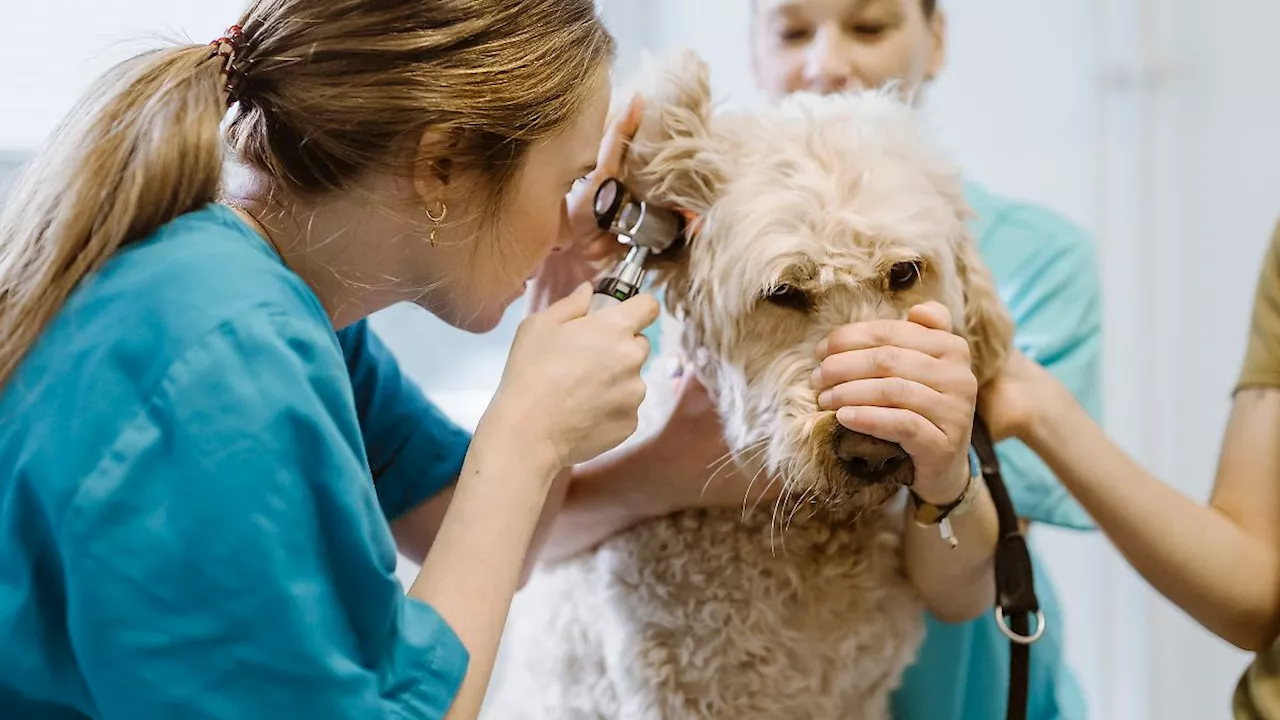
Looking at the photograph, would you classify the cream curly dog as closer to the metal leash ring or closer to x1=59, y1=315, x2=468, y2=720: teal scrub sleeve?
the metal leash ring

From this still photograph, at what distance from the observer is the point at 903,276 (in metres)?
0.91

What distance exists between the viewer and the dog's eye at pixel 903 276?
90 cm

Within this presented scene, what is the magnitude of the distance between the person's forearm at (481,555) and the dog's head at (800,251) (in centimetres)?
23

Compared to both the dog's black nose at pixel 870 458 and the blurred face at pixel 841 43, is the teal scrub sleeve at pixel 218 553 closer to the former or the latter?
the dog's black nose at pixel 870 458

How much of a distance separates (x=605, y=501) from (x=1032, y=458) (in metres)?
0.41

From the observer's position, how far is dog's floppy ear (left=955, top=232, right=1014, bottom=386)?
3.16 ft

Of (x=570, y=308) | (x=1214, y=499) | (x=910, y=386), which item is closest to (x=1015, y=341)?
(x=1214, y=499)

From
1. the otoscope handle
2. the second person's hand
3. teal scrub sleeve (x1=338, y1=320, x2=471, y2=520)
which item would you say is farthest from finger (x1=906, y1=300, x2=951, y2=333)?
teal scrub sleeve (x1=338, y1=320, x2=471, y2=520)

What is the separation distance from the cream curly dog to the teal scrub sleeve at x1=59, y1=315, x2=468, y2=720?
0.37m

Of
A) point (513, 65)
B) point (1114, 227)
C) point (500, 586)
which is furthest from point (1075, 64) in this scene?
point (500, 586)

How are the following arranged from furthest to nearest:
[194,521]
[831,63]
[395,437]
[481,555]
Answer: [831,63], [395,437], [481,555], [194,521]

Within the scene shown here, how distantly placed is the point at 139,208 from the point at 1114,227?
68.1 inches

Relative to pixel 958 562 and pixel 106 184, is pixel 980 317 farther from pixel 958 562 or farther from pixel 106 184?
pixel 106 184

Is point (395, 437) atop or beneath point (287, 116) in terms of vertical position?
beneath
